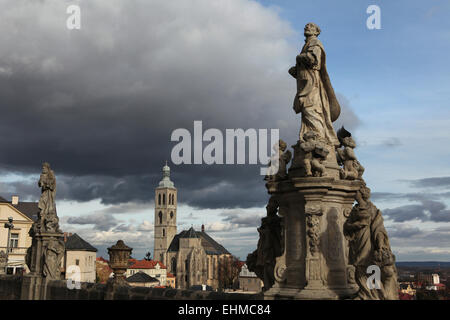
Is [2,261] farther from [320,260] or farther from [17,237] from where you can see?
[17,237]

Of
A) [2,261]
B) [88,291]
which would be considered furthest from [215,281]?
[88,291]

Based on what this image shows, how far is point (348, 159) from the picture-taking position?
28.6ft

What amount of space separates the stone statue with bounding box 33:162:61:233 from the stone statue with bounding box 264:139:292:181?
8981 millimetres

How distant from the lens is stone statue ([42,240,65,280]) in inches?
575

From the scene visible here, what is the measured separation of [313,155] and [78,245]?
71.4 m

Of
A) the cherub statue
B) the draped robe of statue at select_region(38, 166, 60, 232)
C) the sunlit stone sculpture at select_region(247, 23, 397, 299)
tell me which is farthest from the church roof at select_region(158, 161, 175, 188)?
the cherub statue

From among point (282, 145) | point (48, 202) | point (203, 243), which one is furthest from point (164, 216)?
point (282, 145)

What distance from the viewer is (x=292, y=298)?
24.9ft

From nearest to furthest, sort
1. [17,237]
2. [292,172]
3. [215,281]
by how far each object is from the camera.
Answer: [292,172] → [17,237] → [215,281]

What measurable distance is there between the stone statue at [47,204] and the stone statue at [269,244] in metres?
8.67

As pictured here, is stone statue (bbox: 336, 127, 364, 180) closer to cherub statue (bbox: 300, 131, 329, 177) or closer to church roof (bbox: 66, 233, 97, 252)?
cherub statue (bbox: 300, 131, 329, 177)
